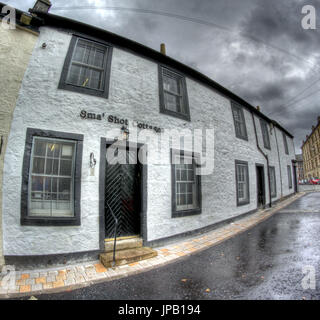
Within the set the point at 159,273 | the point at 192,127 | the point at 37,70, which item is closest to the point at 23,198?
the point at 37,70

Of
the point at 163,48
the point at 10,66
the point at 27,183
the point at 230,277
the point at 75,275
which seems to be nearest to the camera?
the point at 230,277

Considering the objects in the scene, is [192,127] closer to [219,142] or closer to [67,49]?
[219,142]

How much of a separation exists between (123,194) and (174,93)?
4.41m

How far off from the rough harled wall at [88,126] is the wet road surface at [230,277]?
1.32 meters

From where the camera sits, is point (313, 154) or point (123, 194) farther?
point (313, 154)

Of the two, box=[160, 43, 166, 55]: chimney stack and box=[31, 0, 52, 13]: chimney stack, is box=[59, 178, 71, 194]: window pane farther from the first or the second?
box=[160, 43, 166, 55]: chimney stack

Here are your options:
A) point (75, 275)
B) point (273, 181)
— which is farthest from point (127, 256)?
point (273, 181)

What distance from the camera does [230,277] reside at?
11.4 ft

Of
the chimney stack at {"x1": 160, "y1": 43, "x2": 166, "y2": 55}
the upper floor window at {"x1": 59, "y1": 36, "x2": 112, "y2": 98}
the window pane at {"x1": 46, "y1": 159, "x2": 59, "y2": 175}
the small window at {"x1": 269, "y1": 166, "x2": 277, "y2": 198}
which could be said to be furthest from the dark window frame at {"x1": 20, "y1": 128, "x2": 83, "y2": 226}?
the small window at {"x1": 269, "y1": 166, "x2": 277, "y2": 198}

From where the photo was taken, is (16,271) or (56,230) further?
(56,230)

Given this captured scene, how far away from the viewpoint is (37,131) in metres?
4.17

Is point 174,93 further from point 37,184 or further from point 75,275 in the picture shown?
point 75,275

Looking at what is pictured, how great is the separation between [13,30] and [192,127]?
6.04 meters

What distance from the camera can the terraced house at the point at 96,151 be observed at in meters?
4.05
